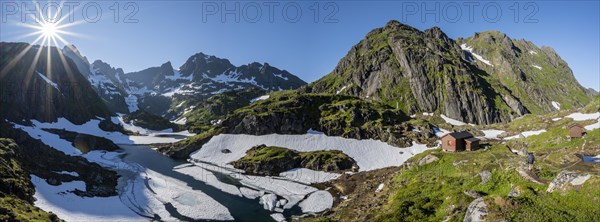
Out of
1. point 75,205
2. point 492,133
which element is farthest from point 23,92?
point 492,133

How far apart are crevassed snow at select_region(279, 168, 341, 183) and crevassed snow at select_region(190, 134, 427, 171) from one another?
638 inches

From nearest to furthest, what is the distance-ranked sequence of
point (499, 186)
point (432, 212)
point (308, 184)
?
point (499, 186), point (432, 212), point (308, 184)

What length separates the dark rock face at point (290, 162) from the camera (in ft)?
364

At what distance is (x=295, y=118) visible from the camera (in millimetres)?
149125

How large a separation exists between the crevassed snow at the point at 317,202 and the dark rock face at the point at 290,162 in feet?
86.0

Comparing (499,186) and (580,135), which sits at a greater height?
(580,135)

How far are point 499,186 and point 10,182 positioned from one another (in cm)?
8124

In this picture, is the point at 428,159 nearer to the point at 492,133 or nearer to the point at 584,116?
the point at 584,116

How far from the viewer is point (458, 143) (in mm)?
92188

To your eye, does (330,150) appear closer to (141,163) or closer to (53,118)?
(141,163)

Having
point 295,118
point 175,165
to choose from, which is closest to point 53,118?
point 175,165

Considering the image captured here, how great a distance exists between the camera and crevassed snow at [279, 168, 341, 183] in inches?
3996

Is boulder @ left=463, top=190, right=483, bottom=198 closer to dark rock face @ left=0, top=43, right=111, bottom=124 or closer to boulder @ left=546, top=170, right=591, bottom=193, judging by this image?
boulder @ left=546, top=170, right=591, bottom=193

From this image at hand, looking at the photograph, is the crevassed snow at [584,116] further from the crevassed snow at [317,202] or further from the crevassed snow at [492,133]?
the crevassed snow at [317,202]
